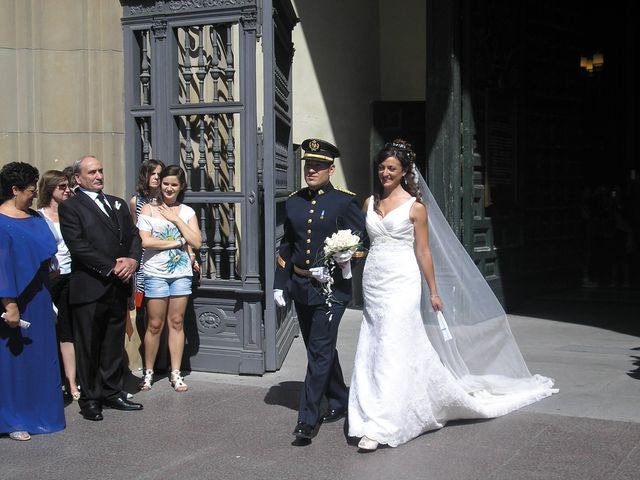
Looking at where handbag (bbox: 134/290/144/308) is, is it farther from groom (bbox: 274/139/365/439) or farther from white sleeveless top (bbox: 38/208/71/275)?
groom (bbox: 274/139/365/439)

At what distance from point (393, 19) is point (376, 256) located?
7182 mm

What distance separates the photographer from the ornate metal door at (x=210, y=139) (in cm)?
802

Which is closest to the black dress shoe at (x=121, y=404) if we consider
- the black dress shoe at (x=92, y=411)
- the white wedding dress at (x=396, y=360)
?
the black dress shoe at (x=92, y=411)

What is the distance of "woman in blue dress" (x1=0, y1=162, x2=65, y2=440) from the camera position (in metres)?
6.23

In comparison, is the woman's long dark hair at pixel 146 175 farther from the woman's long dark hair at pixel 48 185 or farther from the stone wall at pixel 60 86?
the stone wall at pixel 60 86

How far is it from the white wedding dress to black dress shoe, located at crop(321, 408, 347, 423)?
500 millimetres

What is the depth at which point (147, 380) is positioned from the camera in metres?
7.69

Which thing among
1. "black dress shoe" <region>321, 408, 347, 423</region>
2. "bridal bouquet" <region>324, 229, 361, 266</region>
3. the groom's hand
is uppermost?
"bridal bouquet" <region>324, 229, 361, 266</region>

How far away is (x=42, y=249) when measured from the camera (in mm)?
6398

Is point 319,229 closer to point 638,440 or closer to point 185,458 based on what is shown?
point 185,458

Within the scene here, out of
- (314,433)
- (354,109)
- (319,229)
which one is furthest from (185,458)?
(354,109)

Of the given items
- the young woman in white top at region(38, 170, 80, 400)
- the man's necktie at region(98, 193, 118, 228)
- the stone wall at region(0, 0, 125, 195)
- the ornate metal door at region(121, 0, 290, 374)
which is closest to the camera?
the man's necktie at region(98, 193, 118, 228)

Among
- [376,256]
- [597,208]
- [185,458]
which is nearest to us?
[185,458]

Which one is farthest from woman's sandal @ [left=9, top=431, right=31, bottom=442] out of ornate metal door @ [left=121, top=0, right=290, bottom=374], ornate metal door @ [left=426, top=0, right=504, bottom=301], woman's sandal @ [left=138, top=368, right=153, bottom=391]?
ornate metal door @ [left=426, top=0, right=504, bottom=301]
